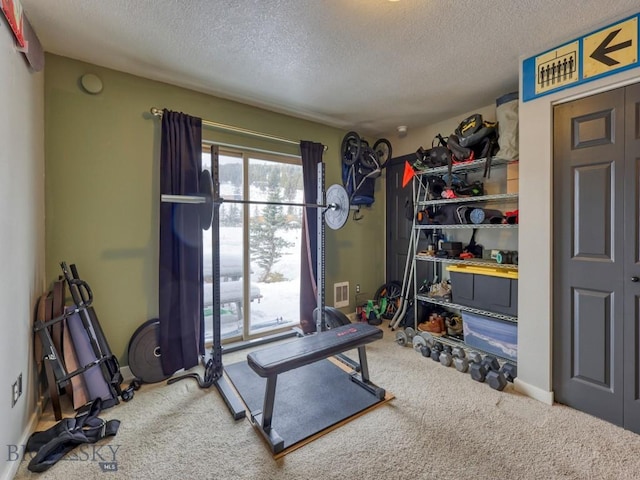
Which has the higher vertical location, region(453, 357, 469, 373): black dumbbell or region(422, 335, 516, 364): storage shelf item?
region(422, 335, 516, 364): storage shelf item

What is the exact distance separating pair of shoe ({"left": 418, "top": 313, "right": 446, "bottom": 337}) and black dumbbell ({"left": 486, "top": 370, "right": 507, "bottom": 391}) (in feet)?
2.74

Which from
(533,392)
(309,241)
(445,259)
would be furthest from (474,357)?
(309,241)

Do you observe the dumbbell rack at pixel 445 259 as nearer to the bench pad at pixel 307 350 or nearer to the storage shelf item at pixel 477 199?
the storage shelf item at pixel 477 199

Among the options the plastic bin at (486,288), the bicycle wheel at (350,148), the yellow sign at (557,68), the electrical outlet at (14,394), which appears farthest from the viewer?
the bicycle wheel at (350,148)

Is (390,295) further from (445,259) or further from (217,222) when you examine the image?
(217,222)

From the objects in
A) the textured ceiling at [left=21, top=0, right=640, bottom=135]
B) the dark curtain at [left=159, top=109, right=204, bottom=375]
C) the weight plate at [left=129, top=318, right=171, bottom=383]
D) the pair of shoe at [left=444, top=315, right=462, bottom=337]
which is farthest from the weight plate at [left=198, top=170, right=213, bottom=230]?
the pair of shoe at [left=444, top=315, right=462, bottom=337]

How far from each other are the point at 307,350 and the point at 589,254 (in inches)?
80.2

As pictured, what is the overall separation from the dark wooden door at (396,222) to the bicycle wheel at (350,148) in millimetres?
649

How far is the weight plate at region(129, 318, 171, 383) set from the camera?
95.2 inches

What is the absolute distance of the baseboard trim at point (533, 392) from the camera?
2133 millimetres

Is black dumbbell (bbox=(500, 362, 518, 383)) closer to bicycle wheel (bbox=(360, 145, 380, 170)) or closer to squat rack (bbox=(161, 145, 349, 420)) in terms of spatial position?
squat rack (bbox=(161, 145, 349, 420))

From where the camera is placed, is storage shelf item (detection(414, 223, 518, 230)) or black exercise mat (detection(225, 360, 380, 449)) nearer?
black exercise mat (detection(225, 360, 380, 449))

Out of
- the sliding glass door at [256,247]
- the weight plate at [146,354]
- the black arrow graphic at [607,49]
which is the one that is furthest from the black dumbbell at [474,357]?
the weight plate at [146,354]

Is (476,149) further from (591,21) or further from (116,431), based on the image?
(116,431)
